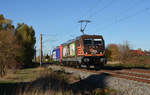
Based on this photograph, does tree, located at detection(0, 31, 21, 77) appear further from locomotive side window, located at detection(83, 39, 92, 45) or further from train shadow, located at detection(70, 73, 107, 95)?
train shadow, located at detection(70, 73, 107, 95)

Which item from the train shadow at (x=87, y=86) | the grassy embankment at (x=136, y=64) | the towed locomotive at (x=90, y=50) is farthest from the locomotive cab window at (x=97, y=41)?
the train shadow at (x=87, y=86)

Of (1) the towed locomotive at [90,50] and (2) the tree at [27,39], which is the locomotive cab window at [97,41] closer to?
(1) the towed locomotive at [90,50]

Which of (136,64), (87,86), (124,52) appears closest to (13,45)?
(87,86)

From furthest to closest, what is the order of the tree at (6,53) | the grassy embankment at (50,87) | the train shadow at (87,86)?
the tree at (6,53), the train shadow at (87,86), the grassy embankment at (50,87)

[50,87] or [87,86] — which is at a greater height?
[50,87]

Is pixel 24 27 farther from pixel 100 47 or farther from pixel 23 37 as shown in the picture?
pixel 100 47

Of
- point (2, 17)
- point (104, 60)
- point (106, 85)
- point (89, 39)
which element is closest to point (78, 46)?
point (89, 39)

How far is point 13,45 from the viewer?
65.9 feet

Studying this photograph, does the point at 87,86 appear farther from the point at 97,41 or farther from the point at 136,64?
the point at 136,64

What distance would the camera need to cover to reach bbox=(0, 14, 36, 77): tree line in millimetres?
18766

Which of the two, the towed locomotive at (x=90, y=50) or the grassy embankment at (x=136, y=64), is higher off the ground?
the towed locomotive at (x=90, y=50)

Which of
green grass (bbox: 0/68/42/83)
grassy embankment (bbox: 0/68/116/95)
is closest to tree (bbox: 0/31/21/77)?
Answer: green grass (bbox: 0/68/42/83)

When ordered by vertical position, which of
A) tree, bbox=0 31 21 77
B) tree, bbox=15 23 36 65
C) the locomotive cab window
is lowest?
tree, bbox=0 31 21 77

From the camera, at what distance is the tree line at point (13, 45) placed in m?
18.8
